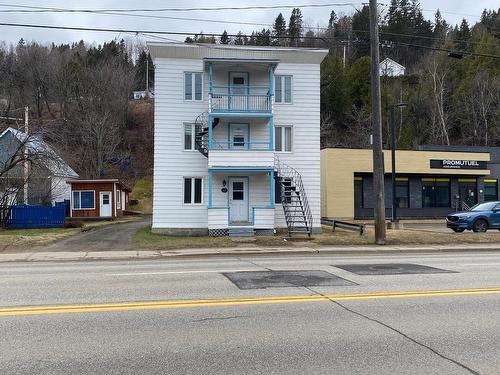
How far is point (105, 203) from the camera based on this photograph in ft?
139

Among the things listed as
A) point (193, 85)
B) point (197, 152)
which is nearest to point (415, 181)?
point (197, 152)

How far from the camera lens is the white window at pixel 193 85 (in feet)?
87.0

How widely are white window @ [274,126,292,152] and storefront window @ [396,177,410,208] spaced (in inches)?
648

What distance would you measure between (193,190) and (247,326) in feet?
65.0

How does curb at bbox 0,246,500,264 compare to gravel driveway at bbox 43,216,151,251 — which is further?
gravel driveway at bbox 43,216,151,251

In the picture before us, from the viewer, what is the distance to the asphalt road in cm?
525

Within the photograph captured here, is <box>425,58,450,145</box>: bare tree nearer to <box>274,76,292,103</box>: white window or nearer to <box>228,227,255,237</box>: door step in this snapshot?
<box>274,76,292,103</box>: white window

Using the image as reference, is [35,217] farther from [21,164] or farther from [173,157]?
[173,157]

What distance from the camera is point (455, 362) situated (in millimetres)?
5316

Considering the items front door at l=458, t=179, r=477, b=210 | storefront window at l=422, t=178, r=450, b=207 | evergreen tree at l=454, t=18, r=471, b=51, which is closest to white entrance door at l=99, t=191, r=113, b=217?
storefront window at l=422, t=178, r=450, b=207

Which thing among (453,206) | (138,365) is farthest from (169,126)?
(453,206)

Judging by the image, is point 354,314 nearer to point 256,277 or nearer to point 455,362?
point 455,362

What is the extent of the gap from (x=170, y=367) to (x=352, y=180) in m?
34.1

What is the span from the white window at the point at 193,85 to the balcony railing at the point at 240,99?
0.77 meters
